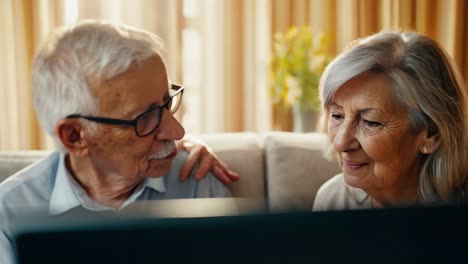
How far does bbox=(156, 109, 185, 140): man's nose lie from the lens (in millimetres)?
1567

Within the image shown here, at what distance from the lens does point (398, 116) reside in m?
1.52

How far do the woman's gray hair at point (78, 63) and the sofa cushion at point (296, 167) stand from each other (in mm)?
655

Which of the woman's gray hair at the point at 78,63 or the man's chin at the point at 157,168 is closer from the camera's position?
the woman's gray hair at the point at 78,63

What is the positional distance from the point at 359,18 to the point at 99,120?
2.64m

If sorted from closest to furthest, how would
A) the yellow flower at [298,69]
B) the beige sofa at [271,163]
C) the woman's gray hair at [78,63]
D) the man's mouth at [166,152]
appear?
the woman's gray hair at [78,63]
the man's mouth at [166,152]
the beige sofa at [271,163]
the yellow flower at [298,69]

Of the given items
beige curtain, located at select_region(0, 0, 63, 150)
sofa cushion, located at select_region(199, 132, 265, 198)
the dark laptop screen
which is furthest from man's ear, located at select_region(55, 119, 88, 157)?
beige curtain, located at select_region(0, 0, 63, 150)

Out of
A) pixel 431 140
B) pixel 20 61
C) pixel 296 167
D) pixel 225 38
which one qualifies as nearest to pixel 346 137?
pixel 431 140

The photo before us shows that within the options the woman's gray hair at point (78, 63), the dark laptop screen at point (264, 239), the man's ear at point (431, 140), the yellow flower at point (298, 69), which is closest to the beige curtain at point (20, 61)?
the yellow flower at point (298, 69)

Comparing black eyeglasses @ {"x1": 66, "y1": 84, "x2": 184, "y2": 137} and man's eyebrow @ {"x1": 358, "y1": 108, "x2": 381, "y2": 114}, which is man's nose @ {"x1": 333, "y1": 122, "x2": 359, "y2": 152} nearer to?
man's eyebrow @ {"x1": 358, "y1": 108, "x2": 381, "y2": 114}

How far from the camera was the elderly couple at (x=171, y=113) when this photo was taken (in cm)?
149

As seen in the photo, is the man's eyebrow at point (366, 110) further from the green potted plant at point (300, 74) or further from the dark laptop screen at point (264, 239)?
the green potted plant at point (300, 74)

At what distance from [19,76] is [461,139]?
2.86 m

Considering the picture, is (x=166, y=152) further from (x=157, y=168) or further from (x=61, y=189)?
(x=61, y=189)

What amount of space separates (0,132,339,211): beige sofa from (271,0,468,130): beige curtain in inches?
70.6
